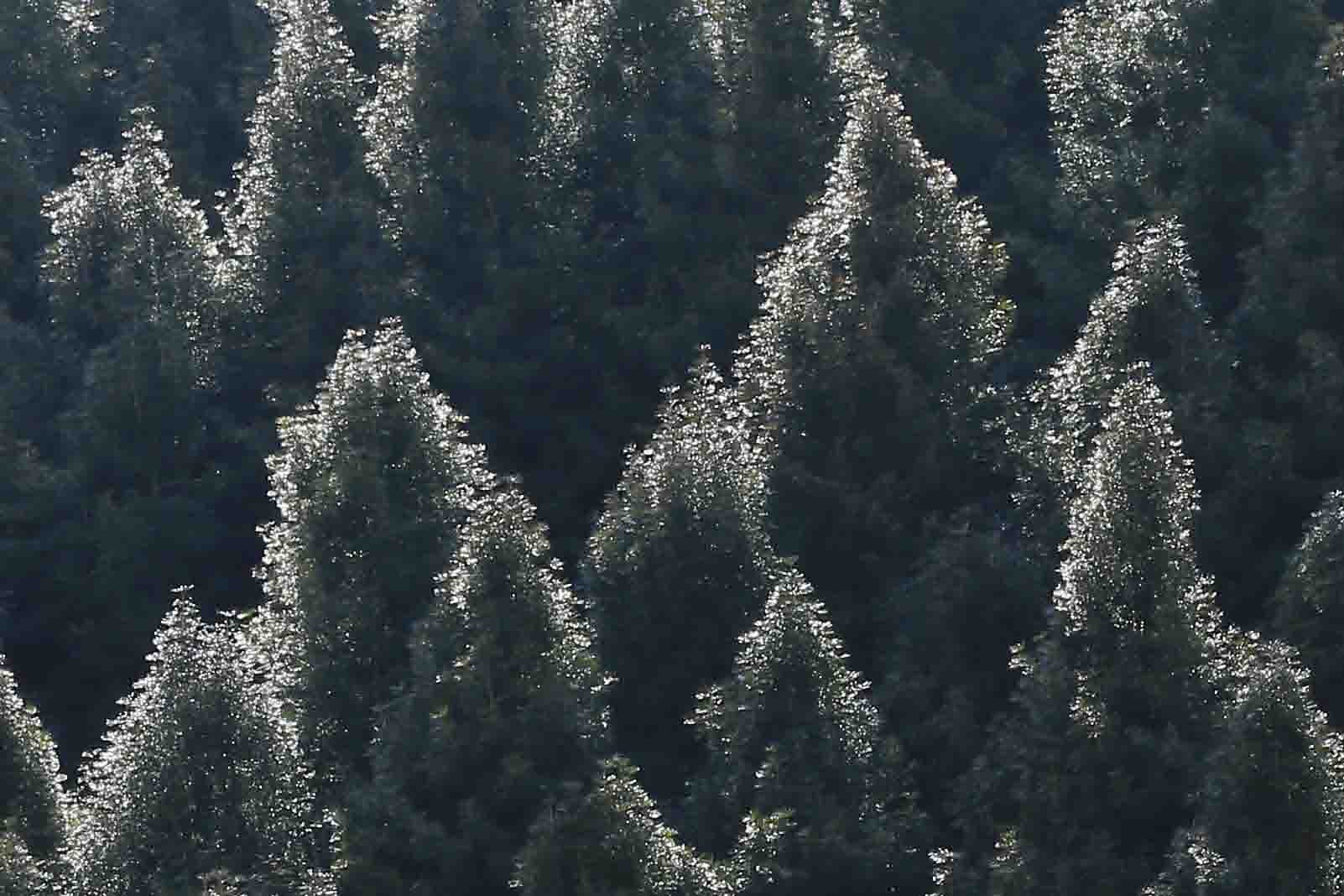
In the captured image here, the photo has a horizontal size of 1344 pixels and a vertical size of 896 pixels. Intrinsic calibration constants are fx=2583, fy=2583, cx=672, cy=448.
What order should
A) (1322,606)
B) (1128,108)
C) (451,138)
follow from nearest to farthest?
1. (1322,606)
2. (1128,108)
3. (451,138)

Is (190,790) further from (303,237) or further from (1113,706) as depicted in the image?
(303,237)

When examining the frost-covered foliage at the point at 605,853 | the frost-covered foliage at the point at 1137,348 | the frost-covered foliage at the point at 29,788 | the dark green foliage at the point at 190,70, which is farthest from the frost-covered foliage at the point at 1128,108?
the frost-covered foliage at the point at 29,788

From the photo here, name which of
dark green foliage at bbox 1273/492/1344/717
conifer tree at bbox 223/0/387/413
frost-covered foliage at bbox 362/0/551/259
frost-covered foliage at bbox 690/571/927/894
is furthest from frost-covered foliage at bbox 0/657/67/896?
dark green foliage at bbox 1273/492/1344/717

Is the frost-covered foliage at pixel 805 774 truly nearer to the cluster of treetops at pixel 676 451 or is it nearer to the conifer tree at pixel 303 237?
the cluster of treetops at pixel 676 451

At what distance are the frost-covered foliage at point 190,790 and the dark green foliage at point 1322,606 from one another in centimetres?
1619

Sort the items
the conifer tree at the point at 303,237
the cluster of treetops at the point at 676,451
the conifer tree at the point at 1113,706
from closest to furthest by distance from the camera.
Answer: the conifer tree at the point at 1113,706 < the cluster of treetops at the point at 676,451 < the conifer tree at the point at 303,237

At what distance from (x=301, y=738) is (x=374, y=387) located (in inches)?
248

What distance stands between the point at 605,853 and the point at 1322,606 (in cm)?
1275

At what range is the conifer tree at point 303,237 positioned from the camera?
56.8 meters

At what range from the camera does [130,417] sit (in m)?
54.8

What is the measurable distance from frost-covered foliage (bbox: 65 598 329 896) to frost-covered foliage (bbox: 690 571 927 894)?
6658mm

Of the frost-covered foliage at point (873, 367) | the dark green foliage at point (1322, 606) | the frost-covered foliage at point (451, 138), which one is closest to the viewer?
the dark green foliage at point (1322, 606)

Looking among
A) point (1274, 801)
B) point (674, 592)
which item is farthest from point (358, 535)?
point (1274, 801)

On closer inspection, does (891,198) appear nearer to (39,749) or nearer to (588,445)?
(588,445)
